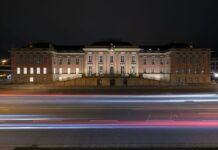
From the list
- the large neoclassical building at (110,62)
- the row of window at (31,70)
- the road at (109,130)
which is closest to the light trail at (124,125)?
the road at (109,130)

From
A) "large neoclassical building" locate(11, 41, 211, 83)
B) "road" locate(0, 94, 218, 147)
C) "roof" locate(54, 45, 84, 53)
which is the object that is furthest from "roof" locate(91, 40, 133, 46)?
"road" locate(0, 94, 218, 147)

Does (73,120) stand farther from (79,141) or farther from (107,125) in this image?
(79,141)

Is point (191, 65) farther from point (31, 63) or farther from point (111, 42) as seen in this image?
point (31, 63)

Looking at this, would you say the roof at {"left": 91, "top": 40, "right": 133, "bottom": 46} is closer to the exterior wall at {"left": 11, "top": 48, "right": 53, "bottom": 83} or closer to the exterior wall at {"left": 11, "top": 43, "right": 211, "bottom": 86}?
the exterior wall at {"left": 11, "top": 43, "right": 211, "bottom": 86}

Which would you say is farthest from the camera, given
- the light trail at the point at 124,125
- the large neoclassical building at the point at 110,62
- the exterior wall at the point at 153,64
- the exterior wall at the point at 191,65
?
the exterior wall at the point at 153,64

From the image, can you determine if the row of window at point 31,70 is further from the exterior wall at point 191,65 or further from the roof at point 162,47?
the exterior wall at point 191,65

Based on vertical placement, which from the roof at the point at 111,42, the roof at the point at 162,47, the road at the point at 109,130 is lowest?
the road at the point at 109,130

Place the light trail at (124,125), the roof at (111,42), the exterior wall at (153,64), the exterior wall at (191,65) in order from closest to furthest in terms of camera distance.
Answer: the light trail at (124,125) < the exterior wall at (191,65) < the roof at (111,42) < the exterior wall at (153,64)

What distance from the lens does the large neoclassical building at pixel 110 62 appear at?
306ft

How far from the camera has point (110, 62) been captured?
318 feet

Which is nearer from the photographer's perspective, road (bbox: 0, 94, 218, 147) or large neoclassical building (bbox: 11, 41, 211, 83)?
road (bbox: 0, 94, 218, 147)

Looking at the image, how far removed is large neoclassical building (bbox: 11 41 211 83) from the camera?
93.2m

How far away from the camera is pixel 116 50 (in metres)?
96.2

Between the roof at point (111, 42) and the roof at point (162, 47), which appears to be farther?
the roof at point (111, 42)
